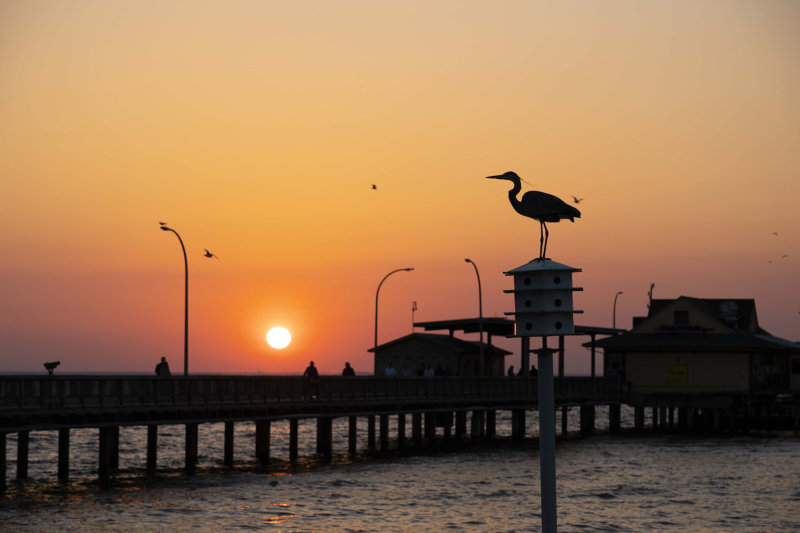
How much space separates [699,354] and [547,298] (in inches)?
2356

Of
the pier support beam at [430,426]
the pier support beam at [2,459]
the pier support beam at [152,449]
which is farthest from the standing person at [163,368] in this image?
the pier support beam at [430,426]

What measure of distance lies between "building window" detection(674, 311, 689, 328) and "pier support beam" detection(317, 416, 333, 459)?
2894cm

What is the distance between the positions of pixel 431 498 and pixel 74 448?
39.0 meters

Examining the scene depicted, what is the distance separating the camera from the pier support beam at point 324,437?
52500mm

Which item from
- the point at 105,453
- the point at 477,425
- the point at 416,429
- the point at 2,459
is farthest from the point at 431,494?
the point at 477,425

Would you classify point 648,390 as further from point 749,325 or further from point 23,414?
point 23,414

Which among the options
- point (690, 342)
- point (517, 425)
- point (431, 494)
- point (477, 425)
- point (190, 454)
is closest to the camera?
point (431, 494)

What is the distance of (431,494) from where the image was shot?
3850cm

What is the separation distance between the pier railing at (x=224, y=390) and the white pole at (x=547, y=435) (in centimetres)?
2324

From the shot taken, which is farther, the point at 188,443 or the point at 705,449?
the point at 705,449

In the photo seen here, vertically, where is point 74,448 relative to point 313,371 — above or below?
below

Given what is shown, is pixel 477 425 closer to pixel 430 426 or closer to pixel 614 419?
pixel 430 426

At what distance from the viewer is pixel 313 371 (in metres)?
47.9

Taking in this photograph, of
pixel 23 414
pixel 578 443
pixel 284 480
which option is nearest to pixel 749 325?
pixel 578 443
